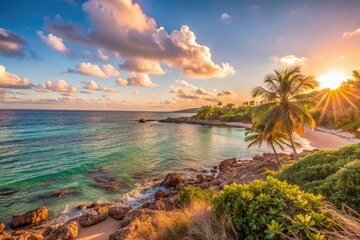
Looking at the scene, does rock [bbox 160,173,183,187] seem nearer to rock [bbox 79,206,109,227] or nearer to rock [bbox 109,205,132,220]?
rock [bbox 109,205,132,220]

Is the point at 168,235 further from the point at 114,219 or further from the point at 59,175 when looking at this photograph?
the point at 59,175

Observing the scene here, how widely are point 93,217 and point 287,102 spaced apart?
16.2 m

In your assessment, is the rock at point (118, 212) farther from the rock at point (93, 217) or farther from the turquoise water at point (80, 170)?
the turquoise water at point (80, 170)

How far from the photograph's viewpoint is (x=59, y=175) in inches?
751

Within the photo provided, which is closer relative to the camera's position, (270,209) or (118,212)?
(270,209)

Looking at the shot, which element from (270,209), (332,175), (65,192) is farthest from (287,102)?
(65,192)

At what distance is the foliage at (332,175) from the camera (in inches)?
189

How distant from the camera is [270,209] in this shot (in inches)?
151

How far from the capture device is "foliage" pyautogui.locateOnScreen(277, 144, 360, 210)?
4.81 m

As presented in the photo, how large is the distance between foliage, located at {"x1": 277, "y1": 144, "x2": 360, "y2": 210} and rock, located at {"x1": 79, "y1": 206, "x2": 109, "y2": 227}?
9909 millimetres

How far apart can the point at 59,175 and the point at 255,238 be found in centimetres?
2074

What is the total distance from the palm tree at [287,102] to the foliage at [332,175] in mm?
7312

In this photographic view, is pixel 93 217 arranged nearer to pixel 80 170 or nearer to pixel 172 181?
pixel 172 181

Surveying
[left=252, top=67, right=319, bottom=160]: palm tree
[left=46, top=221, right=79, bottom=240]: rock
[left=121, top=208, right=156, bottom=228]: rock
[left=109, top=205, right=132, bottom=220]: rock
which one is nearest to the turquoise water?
[left=109, top=205, right=132, bottom=220]: rock
